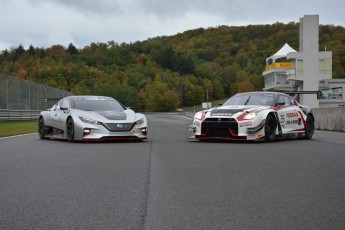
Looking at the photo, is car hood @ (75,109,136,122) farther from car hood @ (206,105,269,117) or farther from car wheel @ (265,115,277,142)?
car wheel @ (265,115,277,142)

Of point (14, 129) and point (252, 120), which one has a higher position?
point (252, 120)

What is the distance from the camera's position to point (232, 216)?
485cm

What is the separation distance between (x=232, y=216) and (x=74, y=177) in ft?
10.3

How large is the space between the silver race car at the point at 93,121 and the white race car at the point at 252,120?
1661 mm

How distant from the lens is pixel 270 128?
48.2ft

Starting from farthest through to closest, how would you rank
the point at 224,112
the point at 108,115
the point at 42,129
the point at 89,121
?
the point at 42,129 → the point at 108,115 → the point at 89,121 → the point at 224,112

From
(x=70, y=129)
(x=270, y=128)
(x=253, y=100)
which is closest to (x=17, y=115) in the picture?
(x=70, y=129)

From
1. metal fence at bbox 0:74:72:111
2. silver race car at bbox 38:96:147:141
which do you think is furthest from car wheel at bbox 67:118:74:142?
metal fence at bbox 0:74:72:111

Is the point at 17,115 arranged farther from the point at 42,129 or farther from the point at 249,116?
the point at 249,116

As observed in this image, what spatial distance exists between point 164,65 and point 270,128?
154149mm

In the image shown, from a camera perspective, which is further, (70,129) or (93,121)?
(70,129)

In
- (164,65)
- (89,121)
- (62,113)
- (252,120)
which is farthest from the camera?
(164,65)

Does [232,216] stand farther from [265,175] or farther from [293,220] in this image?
[265,175]

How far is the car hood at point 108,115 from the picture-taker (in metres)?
14.5
